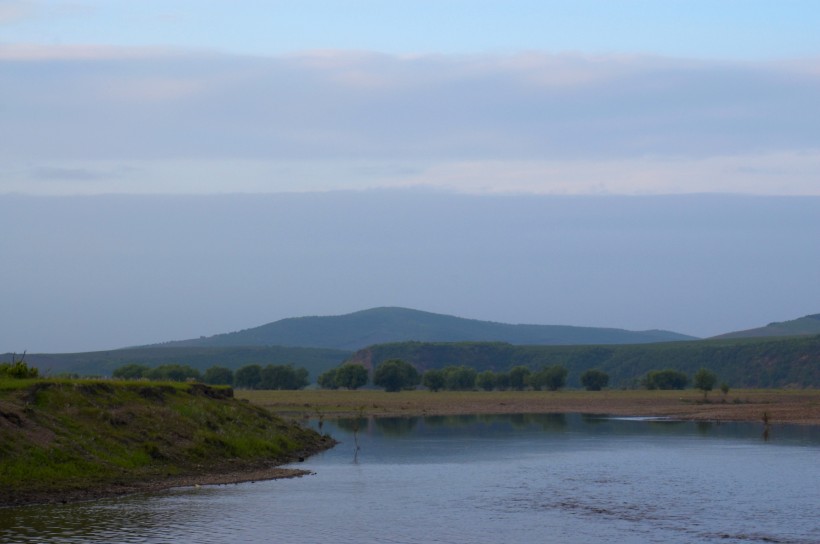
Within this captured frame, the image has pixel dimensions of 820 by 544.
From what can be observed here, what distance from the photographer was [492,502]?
124 feet

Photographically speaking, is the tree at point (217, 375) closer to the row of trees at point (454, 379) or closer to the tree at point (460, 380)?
the row of trees at point (454, 379)

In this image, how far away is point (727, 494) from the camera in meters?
39.4

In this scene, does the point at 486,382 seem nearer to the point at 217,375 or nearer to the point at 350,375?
the point at 350,375

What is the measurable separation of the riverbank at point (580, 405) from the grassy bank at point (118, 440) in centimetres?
3901

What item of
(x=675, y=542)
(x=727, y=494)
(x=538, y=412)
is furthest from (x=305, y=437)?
(x=538, y=412)

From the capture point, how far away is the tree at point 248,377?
159 m

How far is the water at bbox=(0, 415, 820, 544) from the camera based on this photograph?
1209 inches

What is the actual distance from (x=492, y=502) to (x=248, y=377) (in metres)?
125

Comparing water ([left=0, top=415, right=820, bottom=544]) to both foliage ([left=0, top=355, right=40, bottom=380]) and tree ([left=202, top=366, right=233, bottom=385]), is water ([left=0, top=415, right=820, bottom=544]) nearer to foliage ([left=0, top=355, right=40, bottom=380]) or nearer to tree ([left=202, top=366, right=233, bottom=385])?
foliage ([left=0, top=355, right=40, bottom=380])

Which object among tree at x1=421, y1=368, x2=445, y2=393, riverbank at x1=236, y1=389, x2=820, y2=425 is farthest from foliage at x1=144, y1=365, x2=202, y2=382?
tree at x1=421, y1=368, x2=445, y2=393

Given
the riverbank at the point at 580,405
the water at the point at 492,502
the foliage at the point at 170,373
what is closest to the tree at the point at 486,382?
the riverbank at the point at 580,405

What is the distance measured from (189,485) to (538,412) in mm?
70438

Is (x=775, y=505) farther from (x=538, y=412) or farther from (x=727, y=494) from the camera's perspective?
(x=538, y=412)

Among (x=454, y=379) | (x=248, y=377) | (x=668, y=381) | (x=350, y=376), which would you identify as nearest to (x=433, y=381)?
(x=454, y=379)
